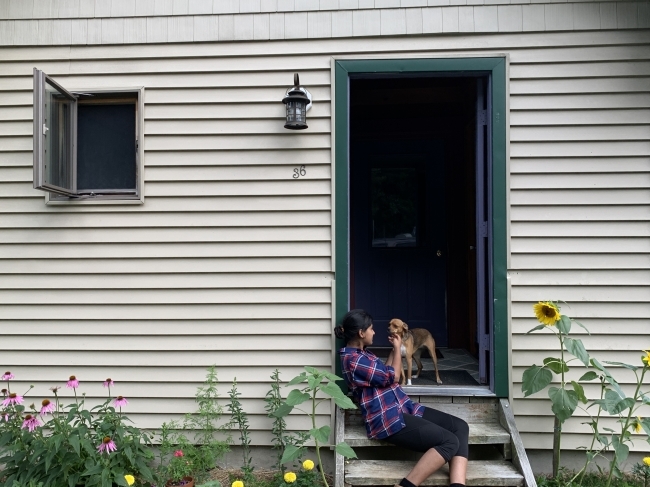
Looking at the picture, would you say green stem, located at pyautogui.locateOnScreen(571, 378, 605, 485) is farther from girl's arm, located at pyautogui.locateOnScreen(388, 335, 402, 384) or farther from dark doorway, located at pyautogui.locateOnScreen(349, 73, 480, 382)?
dark doorway, located at pyautogui.locateOnScreen(349, 73, 480, 382)

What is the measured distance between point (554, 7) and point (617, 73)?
635mm

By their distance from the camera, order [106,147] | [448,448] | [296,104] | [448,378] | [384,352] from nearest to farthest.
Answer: [448,448]
[296,104]
[106,147]
[448,378]
[384,352]

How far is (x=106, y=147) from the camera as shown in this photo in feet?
12.7

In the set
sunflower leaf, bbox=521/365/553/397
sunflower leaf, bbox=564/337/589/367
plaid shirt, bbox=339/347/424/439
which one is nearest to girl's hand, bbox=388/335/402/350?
plaid shirt, bbox=339/347/424/439

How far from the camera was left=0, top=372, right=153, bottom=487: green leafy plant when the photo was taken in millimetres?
3076

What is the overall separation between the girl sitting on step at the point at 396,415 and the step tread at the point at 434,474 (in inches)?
4.7

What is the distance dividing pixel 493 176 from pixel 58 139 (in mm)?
3069

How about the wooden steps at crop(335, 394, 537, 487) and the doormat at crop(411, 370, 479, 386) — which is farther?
the doormat at crop(411, 370, 479, 386)

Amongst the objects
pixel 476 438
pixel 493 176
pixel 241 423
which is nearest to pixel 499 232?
pixel 493 176

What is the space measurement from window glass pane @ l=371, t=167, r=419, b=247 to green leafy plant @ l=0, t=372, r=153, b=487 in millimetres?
3249

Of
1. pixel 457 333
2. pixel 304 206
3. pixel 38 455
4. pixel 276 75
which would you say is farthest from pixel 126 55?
pixel 457 333

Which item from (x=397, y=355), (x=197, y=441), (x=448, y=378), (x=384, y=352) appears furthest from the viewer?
(x=384, y=352)

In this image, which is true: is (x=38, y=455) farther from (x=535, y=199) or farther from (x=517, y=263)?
(x=535, y=199)

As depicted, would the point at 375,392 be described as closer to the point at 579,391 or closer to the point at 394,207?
the point at 579,391
